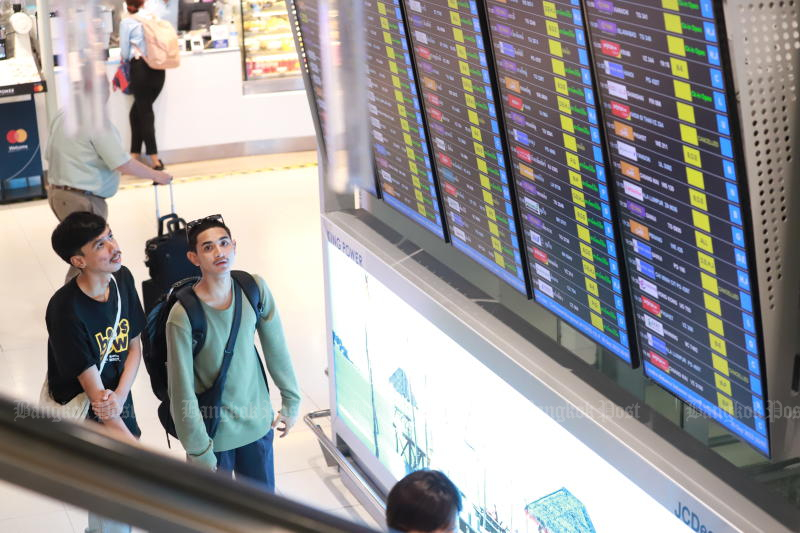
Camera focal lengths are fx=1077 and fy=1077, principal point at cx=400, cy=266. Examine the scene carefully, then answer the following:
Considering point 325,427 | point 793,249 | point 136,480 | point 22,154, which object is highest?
point 136,480

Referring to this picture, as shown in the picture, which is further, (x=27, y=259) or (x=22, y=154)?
(x=22, y=154)

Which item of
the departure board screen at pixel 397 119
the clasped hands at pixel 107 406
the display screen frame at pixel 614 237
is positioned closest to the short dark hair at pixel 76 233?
the clasped hands at pixel 107 406

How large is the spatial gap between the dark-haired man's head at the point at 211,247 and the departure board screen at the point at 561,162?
1120 millimetres

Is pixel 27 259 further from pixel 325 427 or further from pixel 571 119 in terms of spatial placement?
pixel 571 119

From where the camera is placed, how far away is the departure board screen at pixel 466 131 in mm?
3334

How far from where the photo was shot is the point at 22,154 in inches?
392

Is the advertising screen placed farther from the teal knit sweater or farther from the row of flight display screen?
the teal knit sweater

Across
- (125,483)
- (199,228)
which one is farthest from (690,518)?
(125,483)

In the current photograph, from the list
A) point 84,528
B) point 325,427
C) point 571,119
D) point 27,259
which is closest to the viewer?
point 571,119

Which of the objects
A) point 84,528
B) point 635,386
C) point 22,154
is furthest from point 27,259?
point 635,386

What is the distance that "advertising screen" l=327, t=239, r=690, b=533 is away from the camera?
3.12 metres

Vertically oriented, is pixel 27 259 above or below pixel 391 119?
below

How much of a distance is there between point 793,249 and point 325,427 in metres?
3.99

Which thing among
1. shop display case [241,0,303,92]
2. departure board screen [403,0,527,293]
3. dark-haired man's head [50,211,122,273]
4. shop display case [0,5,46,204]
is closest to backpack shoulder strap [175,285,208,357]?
dark-haired man's head [50,211,122,273]
